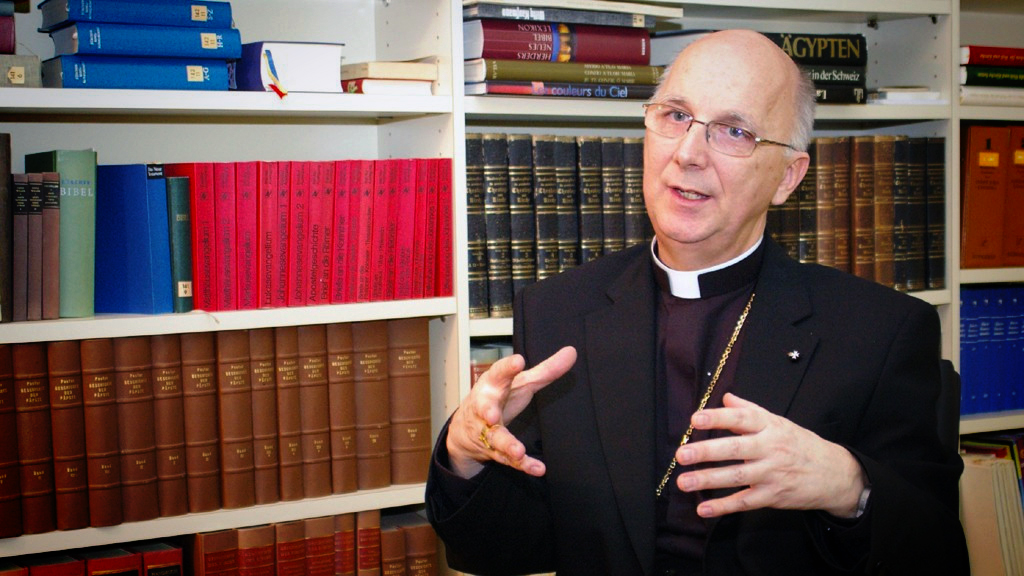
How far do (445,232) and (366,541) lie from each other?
0.70 m

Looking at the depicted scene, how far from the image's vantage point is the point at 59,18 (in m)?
1.92

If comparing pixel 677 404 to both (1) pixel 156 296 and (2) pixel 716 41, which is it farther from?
(1) pixel 156 296

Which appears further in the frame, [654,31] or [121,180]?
[654,31]

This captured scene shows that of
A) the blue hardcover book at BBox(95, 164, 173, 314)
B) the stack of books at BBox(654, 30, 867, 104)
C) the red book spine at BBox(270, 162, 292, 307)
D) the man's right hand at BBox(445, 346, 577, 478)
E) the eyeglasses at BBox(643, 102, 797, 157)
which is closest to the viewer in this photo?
the man's right hand at BBox(445, 346, 577, 478)

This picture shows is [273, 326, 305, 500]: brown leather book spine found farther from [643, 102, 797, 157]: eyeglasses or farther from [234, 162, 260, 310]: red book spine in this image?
[643, 102, 797, 157]: eyeglasses

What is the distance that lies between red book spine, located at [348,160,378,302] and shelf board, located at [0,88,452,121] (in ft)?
0.43

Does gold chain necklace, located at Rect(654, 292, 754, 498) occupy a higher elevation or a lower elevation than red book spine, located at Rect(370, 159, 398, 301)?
lower

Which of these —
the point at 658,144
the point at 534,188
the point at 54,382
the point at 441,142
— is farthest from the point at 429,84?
the point at 54,382

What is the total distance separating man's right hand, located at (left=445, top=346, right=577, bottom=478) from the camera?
124cm

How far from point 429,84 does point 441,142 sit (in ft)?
0.42

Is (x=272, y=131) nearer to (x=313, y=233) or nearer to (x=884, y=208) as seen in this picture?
(x=313, y=233)

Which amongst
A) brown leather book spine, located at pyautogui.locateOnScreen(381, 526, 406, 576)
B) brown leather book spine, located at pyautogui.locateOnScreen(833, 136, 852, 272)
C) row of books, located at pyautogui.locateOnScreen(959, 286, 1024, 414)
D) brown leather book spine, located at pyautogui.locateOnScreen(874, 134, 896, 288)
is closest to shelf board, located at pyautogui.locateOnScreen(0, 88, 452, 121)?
brown leather book spine, located at pyautogui.locateOnScreen(381, 526, 406, 576)

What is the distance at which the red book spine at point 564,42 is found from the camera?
219 cm

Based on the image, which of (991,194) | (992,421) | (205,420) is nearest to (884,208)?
(991,194)
